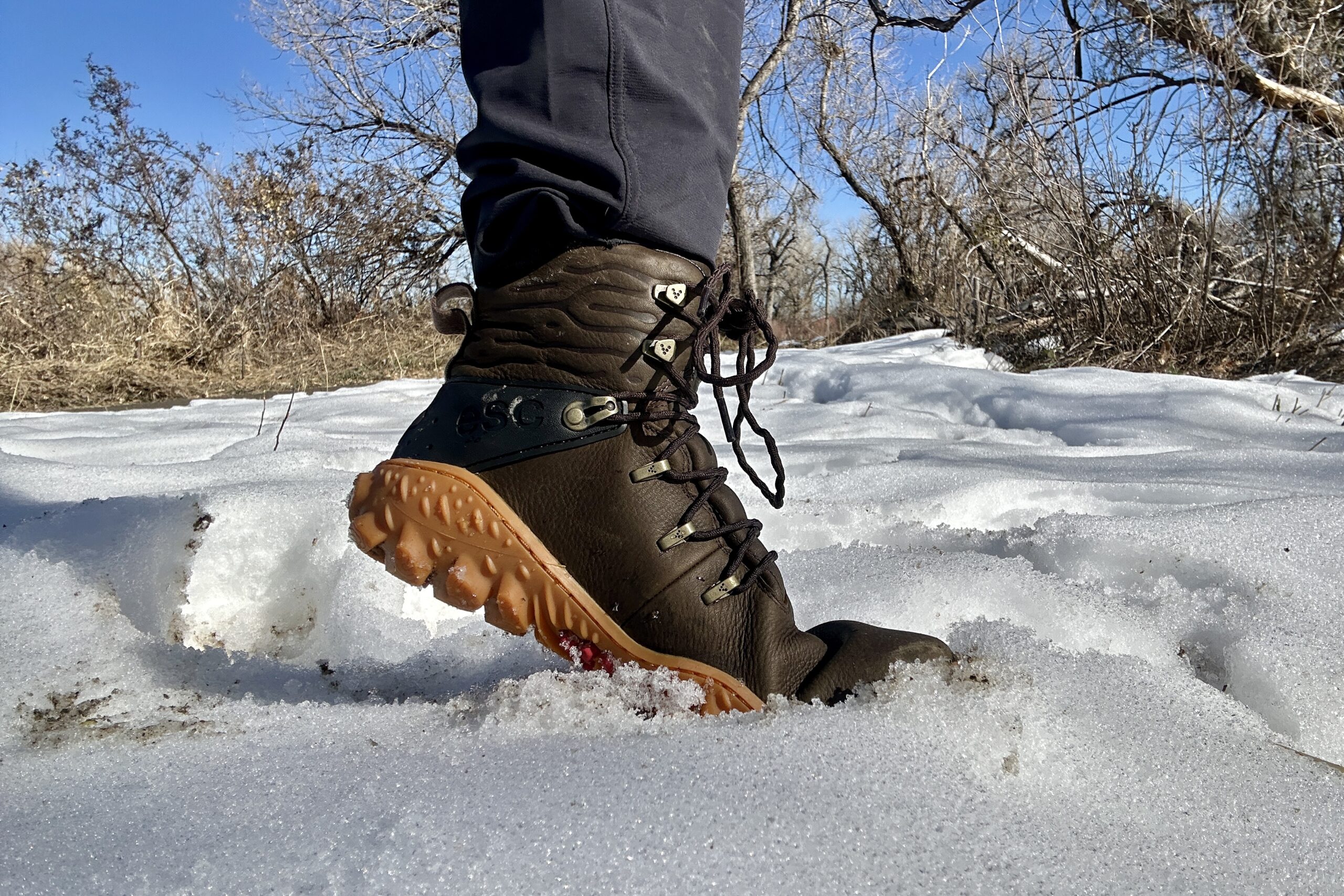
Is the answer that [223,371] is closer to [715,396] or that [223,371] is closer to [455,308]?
[455,308]

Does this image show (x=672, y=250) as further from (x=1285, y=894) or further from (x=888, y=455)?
(x=888, y=455)

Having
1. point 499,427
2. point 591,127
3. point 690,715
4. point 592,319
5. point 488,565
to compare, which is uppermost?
point 591,127

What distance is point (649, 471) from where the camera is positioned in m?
0.84

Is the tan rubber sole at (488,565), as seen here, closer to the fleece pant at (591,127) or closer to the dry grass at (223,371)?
the fleece pant at (591,127)

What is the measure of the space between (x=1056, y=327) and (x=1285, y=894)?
4305mm

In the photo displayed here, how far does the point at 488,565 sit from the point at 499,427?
0.47 ft

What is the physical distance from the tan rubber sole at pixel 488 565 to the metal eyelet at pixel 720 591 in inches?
2.7

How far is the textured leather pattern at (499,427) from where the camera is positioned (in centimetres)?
85

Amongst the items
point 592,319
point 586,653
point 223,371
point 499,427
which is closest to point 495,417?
point 499,427

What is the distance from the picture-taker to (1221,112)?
3570mm

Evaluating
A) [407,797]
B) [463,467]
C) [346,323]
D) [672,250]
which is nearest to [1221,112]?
[672,250]

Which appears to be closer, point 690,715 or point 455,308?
point 690,715

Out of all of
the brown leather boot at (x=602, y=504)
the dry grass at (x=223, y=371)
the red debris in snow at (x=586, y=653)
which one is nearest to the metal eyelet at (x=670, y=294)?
the brown leather boot at (x=602, y=504)

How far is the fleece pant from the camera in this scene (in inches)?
32.1
